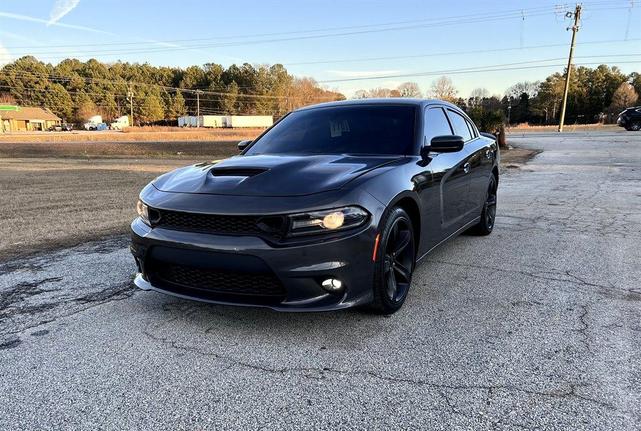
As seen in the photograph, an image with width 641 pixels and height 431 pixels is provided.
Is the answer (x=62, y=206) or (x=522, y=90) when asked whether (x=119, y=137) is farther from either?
(x=522, y=90)

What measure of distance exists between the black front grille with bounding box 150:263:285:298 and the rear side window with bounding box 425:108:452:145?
2073mm

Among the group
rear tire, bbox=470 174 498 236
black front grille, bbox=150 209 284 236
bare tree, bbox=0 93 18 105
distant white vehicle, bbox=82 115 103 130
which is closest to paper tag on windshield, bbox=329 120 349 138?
black front grille, bbox=150 209 284 236

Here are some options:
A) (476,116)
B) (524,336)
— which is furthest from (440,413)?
(476,116)

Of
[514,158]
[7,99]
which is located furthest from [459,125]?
[7,99]

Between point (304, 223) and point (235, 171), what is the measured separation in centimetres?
87

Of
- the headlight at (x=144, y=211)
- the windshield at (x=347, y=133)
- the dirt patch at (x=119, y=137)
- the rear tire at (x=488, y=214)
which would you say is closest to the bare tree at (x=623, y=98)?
the dirt patch at (x=119, y=137)

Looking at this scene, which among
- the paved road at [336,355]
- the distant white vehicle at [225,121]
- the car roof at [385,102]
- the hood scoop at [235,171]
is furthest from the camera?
the distant white vehicle at [225,121]

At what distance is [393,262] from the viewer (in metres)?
3.37

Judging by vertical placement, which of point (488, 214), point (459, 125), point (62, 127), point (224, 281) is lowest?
point (62, 127)

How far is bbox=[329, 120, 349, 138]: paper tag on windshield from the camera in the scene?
4.25 m

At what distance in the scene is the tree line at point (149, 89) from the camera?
103312mm

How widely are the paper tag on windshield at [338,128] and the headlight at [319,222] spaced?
4.94 ft

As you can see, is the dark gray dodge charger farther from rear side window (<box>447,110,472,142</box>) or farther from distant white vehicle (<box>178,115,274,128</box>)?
distant white vehicle (<box>178,115,274,128</box>)

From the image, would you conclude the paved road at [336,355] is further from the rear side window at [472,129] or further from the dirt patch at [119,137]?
the dirt patch at [119,137]
